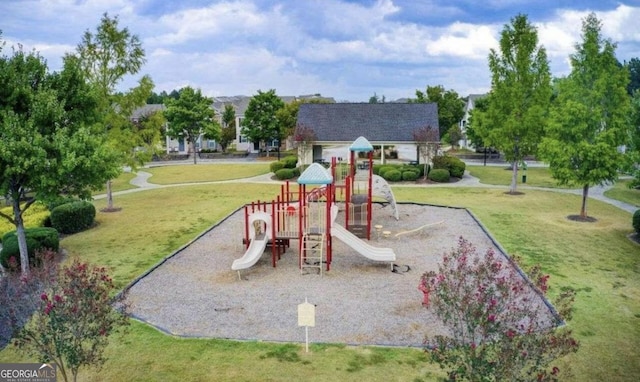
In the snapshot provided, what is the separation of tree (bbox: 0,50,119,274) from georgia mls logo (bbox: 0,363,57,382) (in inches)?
249

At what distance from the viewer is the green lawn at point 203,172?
40.6 metres

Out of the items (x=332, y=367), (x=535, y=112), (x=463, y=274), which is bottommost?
(x=332, y=367)

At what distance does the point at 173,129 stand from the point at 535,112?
40.5m

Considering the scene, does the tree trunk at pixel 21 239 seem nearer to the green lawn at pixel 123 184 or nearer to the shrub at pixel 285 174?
the green lawn at pixel 123 184

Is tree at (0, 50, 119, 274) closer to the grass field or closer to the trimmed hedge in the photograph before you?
the grass field

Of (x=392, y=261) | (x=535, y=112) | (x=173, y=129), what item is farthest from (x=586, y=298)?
(x=173, y=129)

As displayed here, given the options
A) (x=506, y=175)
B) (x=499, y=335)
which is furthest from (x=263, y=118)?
(x=499, y=335)

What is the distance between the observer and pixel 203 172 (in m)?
45.2

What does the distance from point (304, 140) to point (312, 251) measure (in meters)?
26.6

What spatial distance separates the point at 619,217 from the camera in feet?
77.9

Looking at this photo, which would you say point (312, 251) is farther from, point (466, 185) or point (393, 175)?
point (466, 185)

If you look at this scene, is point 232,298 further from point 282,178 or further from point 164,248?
point 282,178

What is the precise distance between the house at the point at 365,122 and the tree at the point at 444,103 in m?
18.0

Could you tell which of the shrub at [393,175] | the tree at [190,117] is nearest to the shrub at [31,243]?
the shrub at [393,175]
